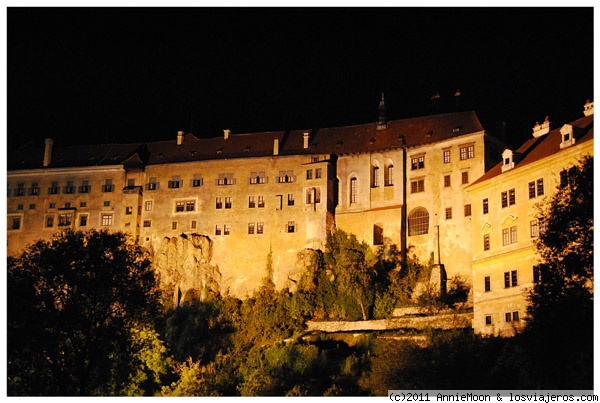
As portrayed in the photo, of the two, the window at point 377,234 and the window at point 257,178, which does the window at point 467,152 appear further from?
the window at point 257,178

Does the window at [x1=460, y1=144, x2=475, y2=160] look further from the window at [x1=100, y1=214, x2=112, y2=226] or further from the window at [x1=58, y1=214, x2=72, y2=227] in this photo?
the window at [x1=58, y1=214, x2=72, y2=227]

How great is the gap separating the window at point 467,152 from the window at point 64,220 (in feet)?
75.6

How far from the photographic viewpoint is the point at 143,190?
187ft

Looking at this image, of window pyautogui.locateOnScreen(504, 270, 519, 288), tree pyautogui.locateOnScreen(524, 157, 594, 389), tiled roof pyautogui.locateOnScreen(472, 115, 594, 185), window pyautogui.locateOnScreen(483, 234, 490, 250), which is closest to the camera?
tree pyautogui.locateOnScreen(524, 157, 594, 389)

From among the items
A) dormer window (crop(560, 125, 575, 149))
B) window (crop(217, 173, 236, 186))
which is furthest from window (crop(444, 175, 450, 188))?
window (crop(217, 173, 236, 186))

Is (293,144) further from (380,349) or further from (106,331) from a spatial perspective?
(106,331)

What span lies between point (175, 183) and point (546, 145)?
930 inches

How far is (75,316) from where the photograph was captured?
31.7 meters

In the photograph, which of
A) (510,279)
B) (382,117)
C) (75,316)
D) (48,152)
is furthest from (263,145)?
(75,316)

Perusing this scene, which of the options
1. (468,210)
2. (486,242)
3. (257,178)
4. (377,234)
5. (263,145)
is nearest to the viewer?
(486,242)

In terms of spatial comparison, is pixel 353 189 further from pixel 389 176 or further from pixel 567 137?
pixel 567 137

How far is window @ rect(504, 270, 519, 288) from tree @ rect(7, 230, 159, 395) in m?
13.0

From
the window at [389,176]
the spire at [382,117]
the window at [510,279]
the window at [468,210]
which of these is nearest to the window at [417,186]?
the window at [389,176]

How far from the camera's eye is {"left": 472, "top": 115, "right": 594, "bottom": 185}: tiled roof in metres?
37.1
